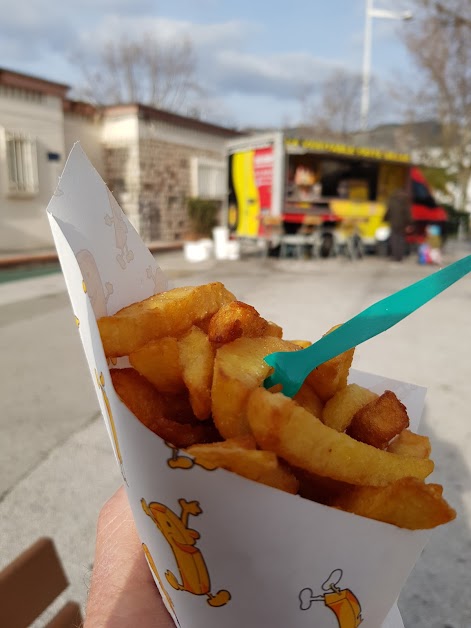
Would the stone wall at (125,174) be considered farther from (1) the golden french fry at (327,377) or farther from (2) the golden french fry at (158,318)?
(1) the golden french fry at (327,377)

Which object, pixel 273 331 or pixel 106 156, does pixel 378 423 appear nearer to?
pixel 273 331

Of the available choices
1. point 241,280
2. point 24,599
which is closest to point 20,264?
point 241,280

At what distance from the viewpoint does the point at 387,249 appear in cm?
→ 1491

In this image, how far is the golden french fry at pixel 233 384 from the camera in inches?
33.0

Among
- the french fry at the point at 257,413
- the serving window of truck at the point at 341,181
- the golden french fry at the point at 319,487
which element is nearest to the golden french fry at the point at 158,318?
the french fry at the point at 257,413

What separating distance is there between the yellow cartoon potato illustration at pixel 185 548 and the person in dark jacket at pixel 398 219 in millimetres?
13482

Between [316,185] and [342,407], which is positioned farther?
[316,185]

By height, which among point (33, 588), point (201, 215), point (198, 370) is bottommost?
point (33, 588)

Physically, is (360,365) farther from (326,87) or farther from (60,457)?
(326,87)

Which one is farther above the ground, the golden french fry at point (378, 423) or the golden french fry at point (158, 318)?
the golden french fry at point (158, 318)

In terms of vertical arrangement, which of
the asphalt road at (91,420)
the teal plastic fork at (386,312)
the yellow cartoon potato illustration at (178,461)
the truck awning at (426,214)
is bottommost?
the asphalt road at (91,420)

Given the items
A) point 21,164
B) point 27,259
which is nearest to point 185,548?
point 27,259

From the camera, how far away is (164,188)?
62.2 ft

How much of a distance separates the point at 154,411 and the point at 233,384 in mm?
190
